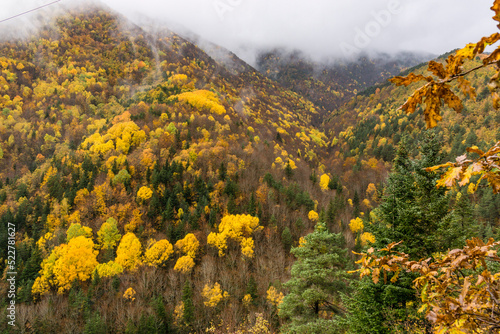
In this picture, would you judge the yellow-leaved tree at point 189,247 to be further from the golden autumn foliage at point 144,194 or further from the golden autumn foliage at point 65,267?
the golden autumn foliage at point 144,194

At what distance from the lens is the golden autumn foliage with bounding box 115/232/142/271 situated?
1996 inches

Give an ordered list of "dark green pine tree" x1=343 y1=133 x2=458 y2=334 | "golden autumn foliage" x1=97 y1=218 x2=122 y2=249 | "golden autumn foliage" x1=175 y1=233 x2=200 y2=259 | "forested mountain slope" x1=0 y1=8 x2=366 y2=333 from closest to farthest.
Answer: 1. "dark green pine tree" x1=343 y1=133 x2=458 y2=334
2. "forested mountain slope" x1=0 y1=8 x2=366 y2=333
3. "golden autumn foliage" x1=175 y1=233 x2=200 y2=259
4. "golden autumn foliage" x1=97 y1=218 x2=122 y2=249

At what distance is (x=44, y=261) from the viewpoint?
1977 inches

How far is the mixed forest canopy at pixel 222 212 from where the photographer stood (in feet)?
10.5

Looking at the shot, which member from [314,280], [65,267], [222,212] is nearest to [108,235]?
[65,267]

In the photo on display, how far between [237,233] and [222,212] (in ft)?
38.6

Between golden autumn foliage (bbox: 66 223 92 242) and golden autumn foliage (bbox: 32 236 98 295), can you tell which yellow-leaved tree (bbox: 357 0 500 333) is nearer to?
golden autumn foliage (bbox: 32 236 98 295)

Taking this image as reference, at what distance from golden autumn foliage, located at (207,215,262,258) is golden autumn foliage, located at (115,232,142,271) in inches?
607

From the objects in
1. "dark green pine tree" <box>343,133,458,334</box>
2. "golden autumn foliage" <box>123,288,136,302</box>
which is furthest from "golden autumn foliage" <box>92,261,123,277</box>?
"dark green pine tree" <box>343,133,458,334</box>

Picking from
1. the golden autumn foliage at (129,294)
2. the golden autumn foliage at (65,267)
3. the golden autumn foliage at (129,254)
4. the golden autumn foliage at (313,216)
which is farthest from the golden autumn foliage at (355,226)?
the golden autumn foliage at (65,267)

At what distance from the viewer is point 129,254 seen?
5147 cm

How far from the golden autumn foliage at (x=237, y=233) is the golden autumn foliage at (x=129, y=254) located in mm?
15421

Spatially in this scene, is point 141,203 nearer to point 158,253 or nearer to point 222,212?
point 158,253

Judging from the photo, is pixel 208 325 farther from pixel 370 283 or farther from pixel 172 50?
pixel 172 50
